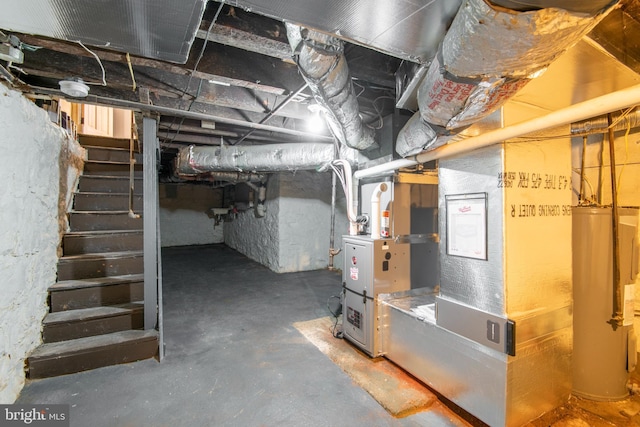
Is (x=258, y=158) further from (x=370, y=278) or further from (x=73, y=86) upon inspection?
(x=370, y=278)

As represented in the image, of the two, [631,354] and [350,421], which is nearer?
[350,421]

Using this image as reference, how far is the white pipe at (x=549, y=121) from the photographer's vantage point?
1007 mm

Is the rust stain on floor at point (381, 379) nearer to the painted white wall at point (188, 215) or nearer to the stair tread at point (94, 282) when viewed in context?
the stair tread at point (94, 282)

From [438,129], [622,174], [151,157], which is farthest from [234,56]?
[622,174]

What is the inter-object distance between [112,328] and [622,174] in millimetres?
4181

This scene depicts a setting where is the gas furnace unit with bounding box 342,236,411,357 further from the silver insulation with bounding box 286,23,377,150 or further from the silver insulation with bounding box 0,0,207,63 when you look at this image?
the silver insulation with bounding box 0,0,207,63

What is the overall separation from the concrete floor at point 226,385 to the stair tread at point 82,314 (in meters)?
0.40

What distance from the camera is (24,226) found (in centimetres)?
193

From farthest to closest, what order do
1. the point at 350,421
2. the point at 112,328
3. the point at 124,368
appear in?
1. the point at 112,328
2. the point at 124,368
3. the point at 350,421

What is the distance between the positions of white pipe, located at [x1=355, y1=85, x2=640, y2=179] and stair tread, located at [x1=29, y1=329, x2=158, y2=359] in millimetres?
2445

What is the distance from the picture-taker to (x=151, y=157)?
2.43 meters

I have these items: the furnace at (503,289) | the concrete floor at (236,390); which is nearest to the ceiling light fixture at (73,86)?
the concrete floor at (236,390)

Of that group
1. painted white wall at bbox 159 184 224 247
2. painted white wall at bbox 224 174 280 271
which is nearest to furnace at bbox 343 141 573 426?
painted white wall at bbox 224 174 280 271

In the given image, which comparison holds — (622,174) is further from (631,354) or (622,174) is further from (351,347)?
(351,347)
